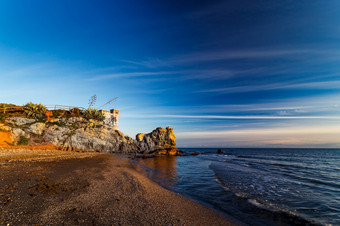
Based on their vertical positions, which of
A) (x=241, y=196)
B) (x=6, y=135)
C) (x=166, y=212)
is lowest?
(x=241, y=196)

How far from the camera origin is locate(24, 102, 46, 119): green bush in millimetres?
33941

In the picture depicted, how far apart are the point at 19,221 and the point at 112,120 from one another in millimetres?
49313

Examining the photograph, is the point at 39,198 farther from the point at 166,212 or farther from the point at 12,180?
the point at 166,212

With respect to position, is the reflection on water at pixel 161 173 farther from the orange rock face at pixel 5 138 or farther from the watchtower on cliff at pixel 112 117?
the watchtower on cliff at pixel 112 117

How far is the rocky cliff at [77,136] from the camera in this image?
29.7 metres

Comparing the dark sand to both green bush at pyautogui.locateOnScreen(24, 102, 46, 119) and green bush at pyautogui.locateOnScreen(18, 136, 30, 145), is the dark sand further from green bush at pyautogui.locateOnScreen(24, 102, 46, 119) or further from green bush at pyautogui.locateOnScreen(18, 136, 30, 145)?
green bush at pyautogui.locateOnScreen(24, 102, 46, 119)

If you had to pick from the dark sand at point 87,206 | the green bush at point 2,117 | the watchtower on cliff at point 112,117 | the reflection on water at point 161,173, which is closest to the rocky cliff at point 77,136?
the green bush at point 2,117

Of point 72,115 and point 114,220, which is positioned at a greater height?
point 72,115

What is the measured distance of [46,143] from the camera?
3148 cm

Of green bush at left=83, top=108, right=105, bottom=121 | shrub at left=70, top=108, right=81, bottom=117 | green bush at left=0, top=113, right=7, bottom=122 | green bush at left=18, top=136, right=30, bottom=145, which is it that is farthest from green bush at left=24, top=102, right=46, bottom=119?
green bush at left=83, top=108, right=105, bottom=121

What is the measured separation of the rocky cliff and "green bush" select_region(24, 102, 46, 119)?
1.97m

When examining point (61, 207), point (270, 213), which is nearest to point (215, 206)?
point (270, 213)

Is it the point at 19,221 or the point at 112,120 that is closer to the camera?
the point at 19,221

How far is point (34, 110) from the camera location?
113 ft
